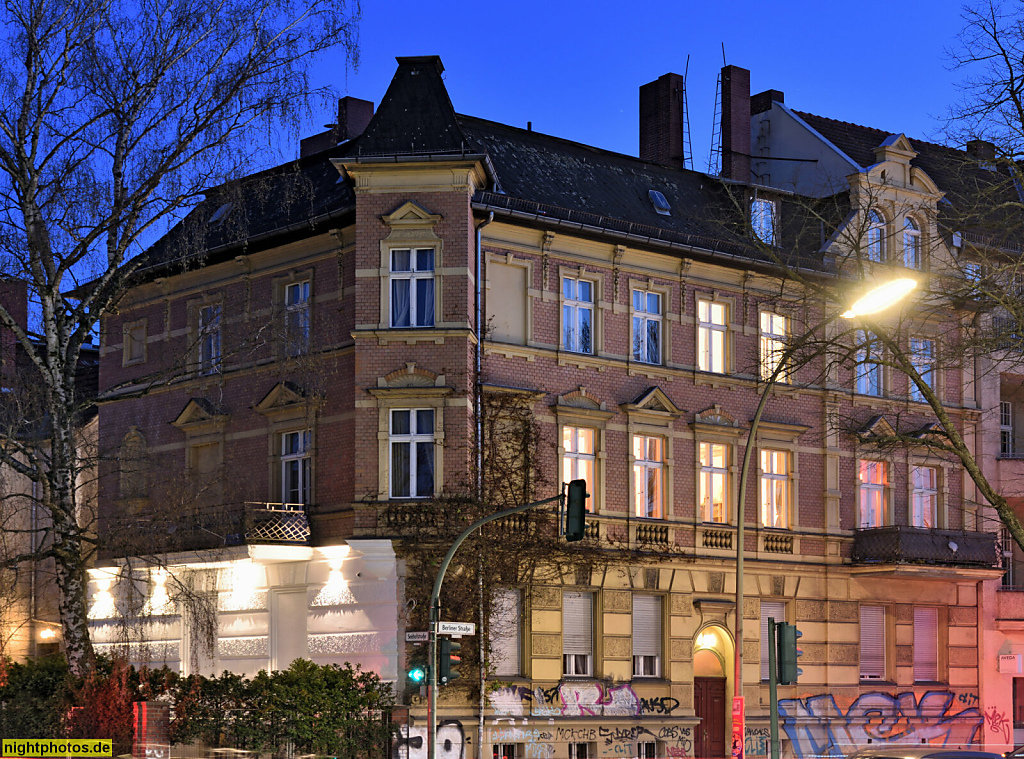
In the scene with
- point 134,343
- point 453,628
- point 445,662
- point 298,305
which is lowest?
point 445,662

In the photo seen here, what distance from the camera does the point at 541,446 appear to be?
31781 mm

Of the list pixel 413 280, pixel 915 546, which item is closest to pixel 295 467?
pixel 413 280

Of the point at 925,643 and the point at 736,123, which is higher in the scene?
the point at 736,123

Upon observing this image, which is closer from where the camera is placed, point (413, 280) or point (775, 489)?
point (413, 280)

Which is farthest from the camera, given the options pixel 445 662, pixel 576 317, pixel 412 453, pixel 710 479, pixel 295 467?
pixel 710 479

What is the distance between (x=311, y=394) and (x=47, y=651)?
2156 centimetres

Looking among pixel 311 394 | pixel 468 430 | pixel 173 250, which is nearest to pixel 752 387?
pixel 468 430

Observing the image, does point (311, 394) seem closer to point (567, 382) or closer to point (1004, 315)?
point (567, 382)

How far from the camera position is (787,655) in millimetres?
23016

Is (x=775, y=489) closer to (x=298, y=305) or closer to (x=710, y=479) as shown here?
(x=710, y=479)

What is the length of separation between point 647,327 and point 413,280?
251 inches

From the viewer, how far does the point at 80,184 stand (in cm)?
2538

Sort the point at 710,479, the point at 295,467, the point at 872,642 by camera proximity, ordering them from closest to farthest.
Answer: the point at 295,467, the point at 710,479, the point at 872,642

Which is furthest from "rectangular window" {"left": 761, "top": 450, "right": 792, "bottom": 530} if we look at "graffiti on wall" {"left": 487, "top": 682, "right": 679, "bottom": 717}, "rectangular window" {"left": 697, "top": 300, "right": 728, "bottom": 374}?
"graffiti on wall" {"left": 487, "top": 682, "right": 679, "bottom": 717}
